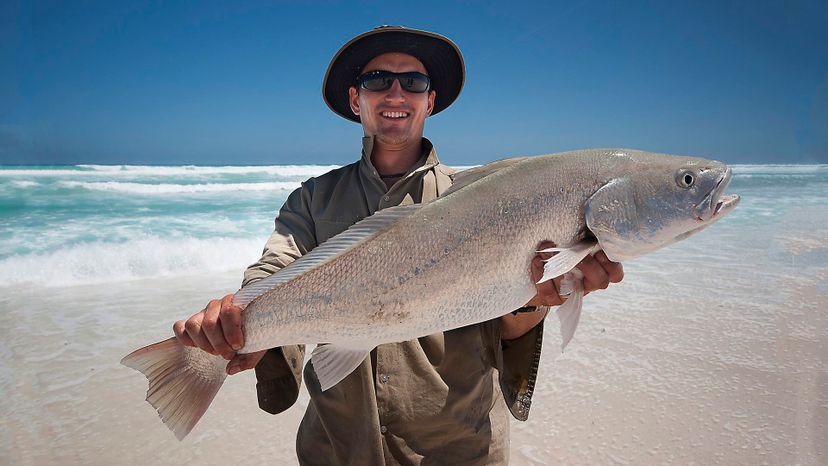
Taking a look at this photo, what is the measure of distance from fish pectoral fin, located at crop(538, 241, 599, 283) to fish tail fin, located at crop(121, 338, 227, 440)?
46.6 inches

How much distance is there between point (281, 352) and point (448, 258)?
876 mm

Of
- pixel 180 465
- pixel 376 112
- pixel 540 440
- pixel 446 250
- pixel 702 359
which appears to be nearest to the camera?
pixel 446 250

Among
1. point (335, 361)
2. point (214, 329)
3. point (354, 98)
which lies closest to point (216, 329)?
point (214, 329)

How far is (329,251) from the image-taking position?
1.83m

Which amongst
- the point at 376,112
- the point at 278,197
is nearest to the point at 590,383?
the point at 376,112

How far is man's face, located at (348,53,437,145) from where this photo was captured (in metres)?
2.42

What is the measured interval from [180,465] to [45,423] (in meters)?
1.11

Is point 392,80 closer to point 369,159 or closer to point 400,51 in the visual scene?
point 400,51

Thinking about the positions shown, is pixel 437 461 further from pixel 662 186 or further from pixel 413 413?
pixel 662 186

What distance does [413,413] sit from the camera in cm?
201

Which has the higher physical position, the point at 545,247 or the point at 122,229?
the point at 545,247

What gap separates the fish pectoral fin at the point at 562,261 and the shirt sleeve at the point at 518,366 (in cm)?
53

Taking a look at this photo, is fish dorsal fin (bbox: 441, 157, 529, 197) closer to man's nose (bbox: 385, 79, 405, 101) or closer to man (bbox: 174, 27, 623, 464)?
man (bbox: 174, 27, 623, 464)

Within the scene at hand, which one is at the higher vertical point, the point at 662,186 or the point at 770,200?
the point at 662,186
